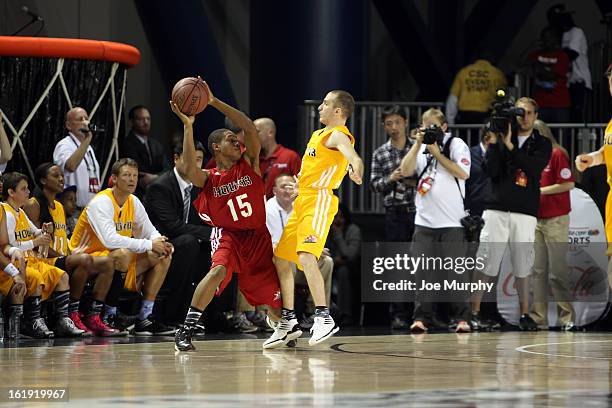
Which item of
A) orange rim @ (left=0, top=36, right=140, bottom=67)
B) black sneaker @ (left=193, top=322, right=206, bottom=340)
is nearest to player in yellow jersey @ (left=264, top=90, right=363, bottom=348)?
black sneaker @ (left=193, top=322, right=206, bottom=340)

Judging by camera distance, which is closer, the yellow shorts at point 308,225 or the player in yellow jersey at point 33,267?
the yellow shorts at point 308,225

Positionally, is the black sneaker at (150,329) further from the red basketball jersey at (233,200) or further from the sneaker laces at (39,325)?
the red basketball jersey at (233,200)

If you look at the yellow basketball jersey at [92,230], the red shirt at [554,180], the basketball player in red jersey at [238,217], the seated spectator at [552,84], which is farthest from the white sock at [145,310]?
the seated spectator at [552,84]

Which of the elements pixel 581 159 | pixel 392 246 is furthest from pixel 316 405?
pixel 392 246

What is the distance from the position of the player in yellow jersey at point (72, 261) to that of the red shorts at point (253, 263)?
200cm

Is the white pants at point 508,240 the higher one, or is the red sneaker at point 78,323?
the white pants at point 508,240

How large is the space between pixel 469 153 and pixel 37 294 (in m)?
4.19

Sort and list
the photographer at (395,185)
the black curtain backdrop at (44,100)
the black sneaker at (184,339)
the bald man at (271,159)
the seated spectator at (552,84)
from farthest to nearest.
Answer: the seated spectator at (552,84)
the bald man at (271,159)
the photographer at (395,185)
the black curtain backdrop at (44,100)
the black sneaker at (184,339)

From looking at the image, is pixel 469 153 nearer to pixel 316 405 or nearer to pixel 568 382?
pixel 568 382

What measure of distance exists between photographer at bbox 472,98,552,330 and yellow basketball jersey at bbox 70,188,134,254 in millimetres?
3337

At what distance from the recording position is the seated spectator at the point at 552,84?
50.5 feet

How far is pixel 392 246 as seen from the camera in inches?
497

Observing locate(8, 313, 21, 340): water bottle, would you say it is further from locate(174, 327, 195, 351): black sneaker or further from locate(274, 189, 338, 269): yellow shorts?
locate(274, 189, 338, 269): yellow shorts

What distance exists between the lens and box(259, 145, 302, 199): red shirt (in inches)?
489
